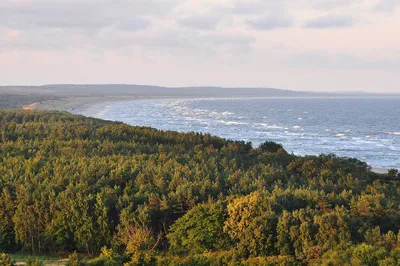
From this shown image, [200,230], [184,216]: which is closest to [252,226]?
[200,230]

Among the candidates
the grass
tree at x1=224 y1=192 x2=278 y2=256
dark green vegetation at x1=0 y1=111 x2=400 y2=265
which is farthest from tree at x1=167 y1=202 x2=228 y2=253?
the grass

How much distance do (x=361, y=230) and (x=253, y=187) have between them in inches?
253

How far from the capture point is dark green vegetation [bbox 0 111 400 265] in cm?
1449

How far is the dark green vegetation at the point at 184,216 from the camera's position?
14.5m

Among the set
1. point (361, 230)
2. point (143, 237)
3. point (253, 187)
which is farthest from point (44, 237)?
point (361, 230)

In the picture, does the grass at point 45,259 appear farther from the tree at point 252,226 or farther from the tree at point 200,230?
the tree at point 252,226

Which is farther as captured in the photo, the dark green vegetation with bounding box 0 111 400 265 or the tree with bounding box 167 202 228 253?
the tree with bounding box 167 202 228 253

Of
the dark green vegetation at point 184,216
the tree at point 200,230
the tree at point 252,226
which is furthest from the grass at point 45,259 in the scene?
the tree at point 252,226

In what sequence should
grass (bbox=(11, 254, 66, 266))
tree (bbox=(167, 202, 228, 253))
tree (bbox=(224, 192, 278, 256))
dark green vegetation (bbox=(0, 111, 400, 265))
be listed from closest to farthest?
dark green vegetation (bbox=(0, 111, 400, 265))
tree (bbox=(224, 192, 278, 256))
grass (bbox=(11, 254, 66, 266))
tree (bbox=(167, 202, 228, 253))

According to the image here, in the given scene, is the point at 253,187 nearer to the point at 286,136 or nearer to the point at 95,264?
the point at 95,264

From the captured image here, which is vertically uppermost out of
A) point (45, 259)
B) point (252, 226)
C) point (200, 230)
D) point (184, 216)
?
point (252, 226)

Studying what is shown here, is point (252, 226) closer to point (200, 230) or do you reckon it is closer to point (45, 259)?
point (200, 230)

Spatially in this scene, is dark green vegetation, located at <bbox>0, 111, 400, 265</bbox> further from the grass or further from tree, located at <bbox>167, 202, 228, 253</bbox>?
the grass

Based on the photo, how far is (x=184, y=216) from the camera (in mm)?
17625
